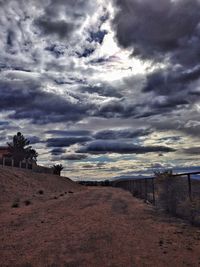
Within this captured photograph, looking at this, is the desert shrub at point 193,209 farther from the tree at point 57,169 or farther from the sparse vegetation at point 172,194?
the tree at point 57,169

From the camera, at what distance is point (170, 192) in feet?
62.8

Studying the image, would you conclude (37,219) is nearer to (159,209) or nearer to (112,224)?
(112,224)

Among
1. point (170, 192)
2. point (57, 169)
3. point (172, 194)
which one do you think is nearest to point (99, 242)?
point (172, 194)

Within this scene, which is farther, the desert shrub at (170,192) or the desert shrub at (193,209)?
the desert shrub at (170,192)

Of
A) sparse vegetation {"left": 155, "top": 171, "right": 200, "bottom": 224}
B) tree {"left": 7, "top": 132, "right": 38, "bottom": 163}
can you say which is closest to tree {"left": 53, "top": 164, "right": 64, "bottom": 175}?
tree {"left": 7, "top": 132, "right": 38, "bottom": 163}

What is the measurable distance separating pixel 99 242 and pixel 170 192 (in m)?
9.22

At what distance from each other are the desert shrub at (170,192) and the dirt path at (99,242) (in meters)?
2.27

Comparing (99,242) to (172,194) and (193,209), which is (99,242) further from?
(172,194)

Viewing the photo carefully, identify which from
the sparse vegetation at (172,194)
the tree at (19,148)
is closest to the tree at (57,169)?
the tree at (19,148)

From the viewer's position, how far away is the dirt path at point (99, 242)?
880cm

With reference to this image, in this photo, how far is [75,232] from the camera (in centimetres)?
1287

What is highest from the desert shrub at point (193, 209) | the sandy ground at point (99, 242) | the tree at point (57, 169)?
the tree at point (57, 169)

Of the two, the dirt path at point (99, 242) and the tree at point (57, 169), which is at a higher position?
the tree at point (57, 169)

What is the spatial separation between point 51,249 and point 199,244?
15.7 ft
